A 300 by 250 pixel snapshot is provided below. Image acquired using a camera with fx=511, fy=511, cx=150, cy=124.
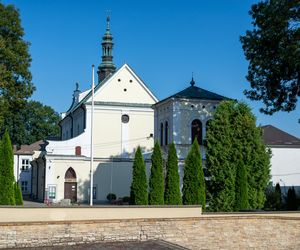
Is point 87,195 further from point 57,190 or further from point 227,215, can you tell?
point 227,215

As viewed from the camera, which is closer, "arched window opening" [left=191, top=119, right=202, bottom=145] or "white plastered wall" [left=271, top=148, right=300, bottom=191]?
"arched window opening" [left=191, top=119, right=202, bottom=145]

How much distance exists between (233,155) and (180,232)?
10785 mm

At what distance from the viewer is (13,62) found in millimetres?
30562

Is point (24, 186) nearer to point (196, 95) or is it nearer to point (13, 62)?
point (196, 95)

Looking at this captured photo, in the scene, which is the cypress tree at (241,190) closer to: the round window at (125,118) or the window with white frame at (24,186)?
the round window at (125,118)

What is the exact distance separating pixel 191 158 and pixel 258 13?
930 cm

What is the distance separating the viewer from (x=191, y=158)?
27.0 m

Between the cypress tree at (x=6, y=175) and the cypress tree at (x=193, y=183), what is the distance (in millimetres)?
8769

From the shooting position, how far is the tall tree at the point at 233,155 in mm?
27812

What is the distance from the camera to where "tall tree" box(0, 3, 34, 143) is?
3006 cm

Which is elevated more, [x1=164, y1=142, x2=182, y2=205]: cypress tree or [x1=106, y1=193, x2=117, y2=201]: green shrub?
[x1=164, y1=142, x2=182, y2=205]: cypress tree

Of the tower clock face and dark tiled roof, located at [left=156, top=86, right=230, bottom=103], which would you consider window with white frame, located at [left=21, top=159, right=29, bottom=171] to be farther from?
dark tiled roof, located at [left=156, top=86, right=230, bottom=103]

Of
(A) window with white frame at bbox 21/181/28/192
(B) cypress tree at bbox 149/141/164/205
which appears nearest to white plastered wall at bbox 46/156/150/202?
(B) cypress tree at bbox 149/141/164/205

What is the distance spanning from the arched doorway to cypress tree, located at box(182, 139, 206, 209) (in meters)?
24.2
